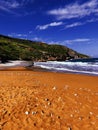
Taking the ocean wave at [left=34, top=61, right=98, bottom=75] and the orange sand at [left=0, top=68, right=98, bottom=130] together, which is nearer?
the orange sand at [left=0, top=68, right=98, bottom=130]

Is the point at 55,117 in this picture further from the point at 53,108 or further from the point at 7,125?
the point at 7,125

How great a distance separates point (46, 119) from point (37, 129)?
866mm

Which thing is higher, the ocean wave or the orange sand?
the orange sand

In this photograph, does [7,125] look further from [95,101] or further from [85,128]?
[95,101]

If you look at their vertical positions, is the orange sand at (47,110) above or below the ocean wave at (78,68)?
above

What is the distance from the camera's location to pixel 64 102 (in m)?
11.3

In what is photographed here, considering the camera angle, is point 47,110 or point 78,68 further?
point 78,68

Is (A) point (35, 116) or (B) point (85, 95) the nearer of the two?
(A) point (35, 116)

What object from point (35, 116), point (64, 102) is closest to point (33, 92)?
point (64, 102)

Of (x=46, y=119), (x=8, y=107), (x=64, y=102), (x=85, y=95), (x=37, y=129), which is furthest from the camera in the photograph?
(x=85, y=95)

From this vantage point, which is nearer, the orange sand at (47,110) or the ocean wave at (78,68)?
the orange sand at (47,110)

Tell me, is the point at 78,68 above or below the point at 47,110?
below

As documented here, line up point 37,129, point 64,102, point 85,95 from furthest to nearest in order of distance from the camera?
point 85,95
point 64,102
point 37,129

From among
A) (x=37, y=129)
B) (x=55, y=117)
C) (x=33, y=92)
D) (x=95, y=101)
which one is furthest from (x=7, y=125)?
(x=95, y=101)
